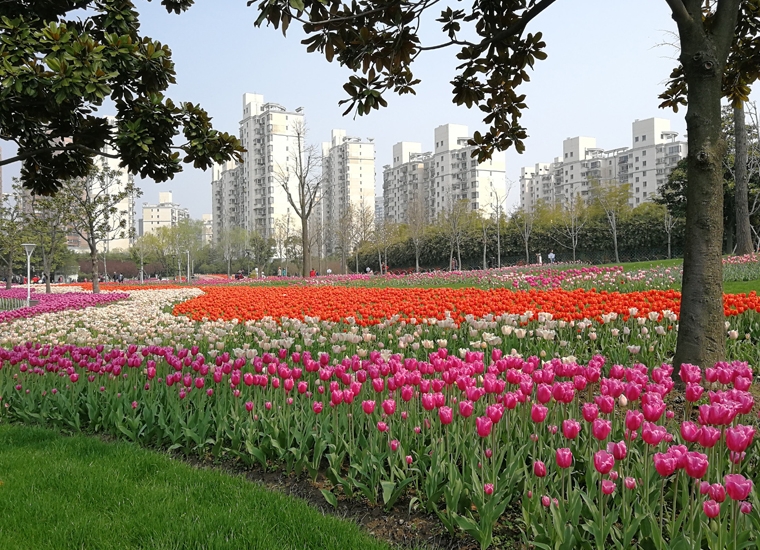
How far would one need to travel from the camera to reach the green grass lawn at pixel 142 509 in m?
2.59

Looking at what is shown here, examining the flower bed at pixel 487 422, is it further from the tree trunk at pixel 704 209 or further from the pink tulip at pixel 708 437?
the tree trunk at pixel 704 209

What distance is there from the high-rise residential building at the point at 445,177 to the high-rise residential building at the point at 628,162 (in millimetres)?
10464

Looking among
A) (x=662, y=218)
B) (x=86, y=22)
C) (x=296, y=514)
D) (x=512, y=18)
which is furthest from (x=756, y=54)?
(x=662, y=218)

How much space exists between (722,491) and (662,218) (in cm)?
4088

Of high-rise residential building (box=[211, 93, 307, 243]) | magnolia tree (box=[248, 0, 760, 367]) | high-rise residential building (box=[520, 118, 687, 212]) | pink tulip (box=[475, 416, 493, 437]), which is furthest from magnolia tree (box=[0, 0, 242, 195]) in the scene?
high-rise residential building (box=[211, 93, 307, 243])

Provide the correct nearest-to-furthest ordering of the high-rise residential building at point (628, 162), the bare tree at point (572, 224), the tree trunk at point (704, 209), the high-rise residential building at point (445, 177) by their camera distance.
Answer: the tree trunk at point (704, 209), the bare tree at point (572, 224), the high-rise residential building at point (628, 162), the high-rise residential building at point (445, 177)

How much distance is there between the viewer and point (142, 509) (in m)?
2.93

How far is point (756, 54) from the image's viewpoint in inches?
203

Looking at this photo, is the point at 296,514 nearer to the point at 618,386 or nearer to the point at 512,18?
the point at 618,386

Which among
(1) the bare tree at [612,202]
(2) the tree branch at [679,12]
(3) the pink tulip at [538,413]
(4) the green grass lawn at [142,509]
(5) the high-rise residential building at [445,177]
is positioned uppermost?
(5) the high-rise residential building at [445,177]

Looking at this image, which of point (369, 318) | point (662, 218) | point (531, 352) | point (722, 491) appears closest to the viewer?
point (722, 491)

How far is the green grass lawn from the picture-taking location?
8.50ft

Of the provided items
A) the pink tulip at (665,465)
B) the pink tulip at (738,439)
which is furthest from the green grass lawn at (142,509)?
the pink tulip at (738,439)

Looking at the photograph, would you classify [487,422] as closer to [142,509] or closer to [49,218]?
[142,509]
